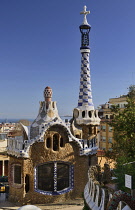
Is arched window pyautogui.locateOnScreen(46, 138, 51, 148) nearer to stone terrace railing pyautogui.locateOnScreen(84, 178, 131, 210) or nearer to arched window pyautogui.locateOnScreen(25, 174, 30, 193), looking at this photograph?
arched window pyautogui.locateOnScreen(25, 174, 30, 193)

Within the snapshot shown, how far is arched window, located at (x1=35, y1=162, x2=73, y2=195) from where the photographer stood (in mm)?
21984

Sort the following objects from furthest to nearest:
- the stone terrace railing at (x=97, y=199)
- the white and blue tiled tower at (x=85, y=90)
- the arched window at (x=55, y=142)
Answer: the white and blue tiled tower at (x=85, y=90)
the arched window at (x=55, y=142)
the stone terrace railing at (x=97, y=199)

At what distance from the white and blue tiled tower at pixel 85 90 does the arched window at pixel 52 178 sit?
4.47m

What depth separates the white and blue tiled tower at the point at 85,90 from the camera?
24.9 meters

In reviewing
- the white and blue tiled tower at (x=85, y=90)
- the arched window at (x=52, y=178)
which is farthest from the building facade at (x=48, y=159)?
the white and blue tiled tower at (x=85, y=90)

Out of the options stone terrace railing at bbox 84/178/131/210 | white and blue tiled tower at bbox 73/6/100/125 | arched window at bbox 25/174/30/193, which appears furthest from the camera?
white and blue tiled tower at bbox 73/6/100/125

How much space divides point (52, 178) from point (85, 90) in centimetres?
835

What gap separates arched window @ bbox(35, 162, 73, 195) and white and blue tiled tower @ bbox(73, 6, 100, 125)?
14.7 feet

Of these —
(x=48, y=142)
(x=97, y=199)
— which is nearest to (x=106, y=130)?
(x=48, y=142)

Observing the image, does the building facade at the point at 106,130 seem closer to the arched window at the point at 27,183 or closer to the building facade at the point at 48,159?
the building facade at the point at 48,159

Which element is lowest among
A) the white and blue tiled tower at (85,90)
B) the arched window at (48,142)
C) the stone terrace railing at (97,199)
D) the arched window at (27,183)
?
the arched window at (27,183)

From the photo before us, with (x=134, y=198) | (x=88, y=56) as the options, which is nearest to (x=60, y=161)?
(x=88, y=56)

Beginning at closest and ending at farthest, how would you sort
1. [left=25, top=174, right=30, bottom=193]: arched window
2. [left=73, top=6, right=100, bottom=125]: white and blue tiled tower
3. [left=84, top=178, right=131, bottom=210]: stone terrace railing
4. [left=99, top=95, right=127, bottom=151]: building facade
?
[left=84, top=178, right=131, bottom=210]: stone terrace railing < [left=25, top=174, right=30, bottom=193]: arched window < [left=73, top=6, right=100, bottom=125]: white and blue tiled tower < [left=99, top=95, right=127, bottom=151]: building facade

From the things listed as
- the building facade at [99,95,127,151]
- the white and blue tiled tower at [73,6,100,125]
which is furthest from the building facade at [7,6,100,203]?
the building facade at [99,95,127,151]
